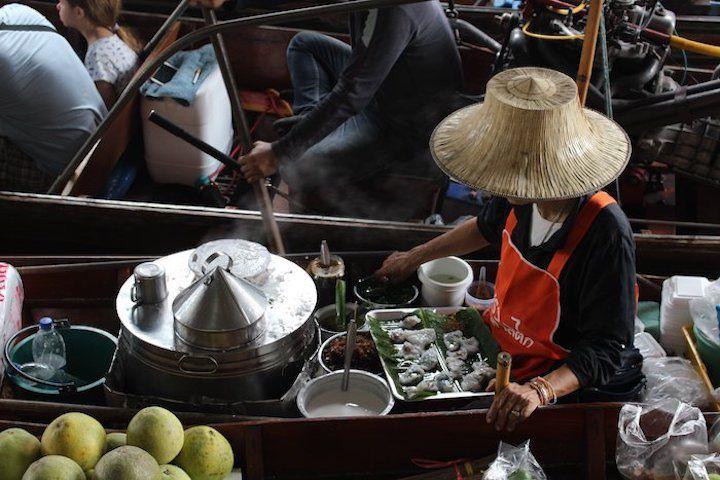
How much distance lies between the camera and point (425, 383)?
2676 millimetres

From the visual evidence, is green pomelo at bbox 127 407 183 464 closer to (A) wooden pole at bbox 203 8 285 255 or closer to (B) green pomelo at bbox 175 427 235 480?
(B) green pomelo at bbox 175 427 235 480

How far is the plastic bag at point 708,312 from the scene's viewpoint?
108 inches

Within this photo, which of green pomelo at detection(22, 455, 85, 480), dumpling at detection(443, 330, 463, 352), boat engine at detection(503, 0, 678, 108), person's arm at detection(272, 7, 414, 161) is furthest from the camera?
boat engine at detection(503, 0, 678, 108)

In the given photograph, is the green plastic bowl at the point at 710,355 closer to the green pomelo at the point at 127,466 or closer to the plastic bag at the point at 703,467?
the plastic bag at the point at 703,467

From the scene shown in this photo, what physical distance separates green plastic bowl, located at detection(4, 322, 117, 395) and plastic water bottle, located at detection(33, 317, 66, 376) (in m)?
0.04

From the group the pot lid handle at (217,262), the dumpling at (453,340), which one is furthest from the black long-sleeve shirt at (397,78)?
the dumpling at (453,340)

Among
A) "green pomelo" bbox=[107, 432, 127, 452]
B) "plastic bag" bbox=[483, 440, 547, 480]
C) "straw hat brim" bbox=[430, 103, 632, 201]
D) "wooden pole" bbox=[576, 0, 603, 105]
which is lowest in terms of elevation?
"plastic bag" bbox=[483, 440, 547, 480]

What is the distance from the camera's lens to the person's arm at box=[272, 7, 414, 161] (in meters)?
3.30

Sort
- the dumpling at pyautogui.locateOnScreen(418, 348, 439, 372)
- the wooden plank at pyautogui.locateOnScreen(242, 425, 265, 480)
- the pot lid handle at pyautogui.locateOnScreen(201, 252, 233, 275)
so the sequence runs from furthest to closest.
Answer: the dumpling at pyautogui.locateOnScreen(418, 348, 439, 372) < the pot lid handle at pyautogui.locateOnScreen(201, 252, 233, 275) < the wooden plank at pyautogui.locateOnScreen(242, 425, 265, 480)

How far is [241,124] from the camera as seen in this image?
3.17 meters

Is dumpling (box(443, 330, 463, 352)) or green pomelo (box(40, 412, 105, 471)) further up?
green pomelo (box(40, 412, 105, 471))

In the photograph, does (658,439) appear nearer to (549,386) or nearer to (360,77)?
(549,386)

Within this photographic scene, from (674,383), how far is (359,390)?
1.09m

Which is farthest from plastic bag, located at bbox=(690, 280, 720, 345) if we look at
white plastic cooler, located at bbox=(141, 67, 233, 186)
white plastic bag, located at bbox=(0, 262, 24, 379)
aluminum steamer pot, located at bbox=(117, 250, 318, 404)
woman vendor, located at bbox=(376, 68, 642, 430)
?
white plastic cooler, located at bbox=(141, 67, 233, 186)
